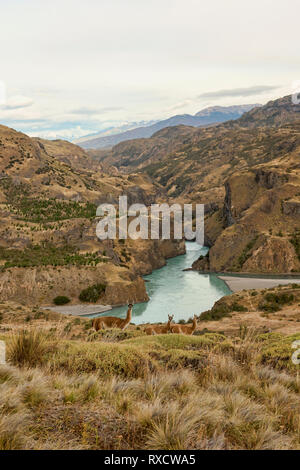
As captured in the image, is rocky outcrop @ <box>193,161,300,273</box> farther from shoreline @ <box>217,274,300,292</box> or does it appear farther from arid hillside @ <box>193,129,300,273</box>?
shoreline @ <box>217,274,300,292</box>

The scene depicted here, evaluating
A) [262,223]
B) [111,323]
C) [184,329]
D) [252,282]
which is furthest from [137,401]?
[262,223]

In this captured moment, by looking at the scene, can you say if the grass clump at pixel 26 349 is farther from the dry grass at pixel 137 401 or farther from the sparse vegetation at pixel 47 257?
the sparse vegetation at pixel 47 257

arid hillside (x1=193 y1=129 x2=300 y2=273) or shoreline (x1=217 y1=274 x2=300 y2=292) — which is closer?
shoreline (x1=217 y1=274 x2=300 y2=292)

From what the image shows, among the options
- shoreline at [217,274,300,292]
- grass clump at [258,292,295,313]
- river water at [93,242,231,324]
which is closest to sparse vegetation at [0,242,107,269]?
river water at [93,242,231,324]

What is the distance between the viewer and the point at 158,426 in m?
4.62

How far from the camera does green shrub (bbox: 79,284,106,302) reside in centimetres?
5903

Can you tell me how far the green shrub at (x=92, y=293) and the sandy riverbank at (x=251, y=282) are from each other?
92.4 ft

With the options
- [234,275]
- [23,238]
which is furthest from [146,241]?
[23,238]

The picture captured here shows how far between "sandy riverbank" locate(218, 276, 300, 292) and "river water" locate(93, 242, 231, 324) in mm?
1614

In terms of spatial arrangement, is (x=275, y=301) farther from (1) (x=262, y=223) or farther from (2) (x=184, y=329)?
(1) (x=262, y=223)

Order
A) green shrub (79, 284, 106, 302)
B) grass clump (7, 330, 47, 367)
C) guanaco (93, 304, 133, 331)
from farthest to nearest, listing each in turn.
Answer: green shrub (79, 284, 106, 302)
guanaco (93, 304, 133, 331)
grass clump (7, 330, 47, 367)
